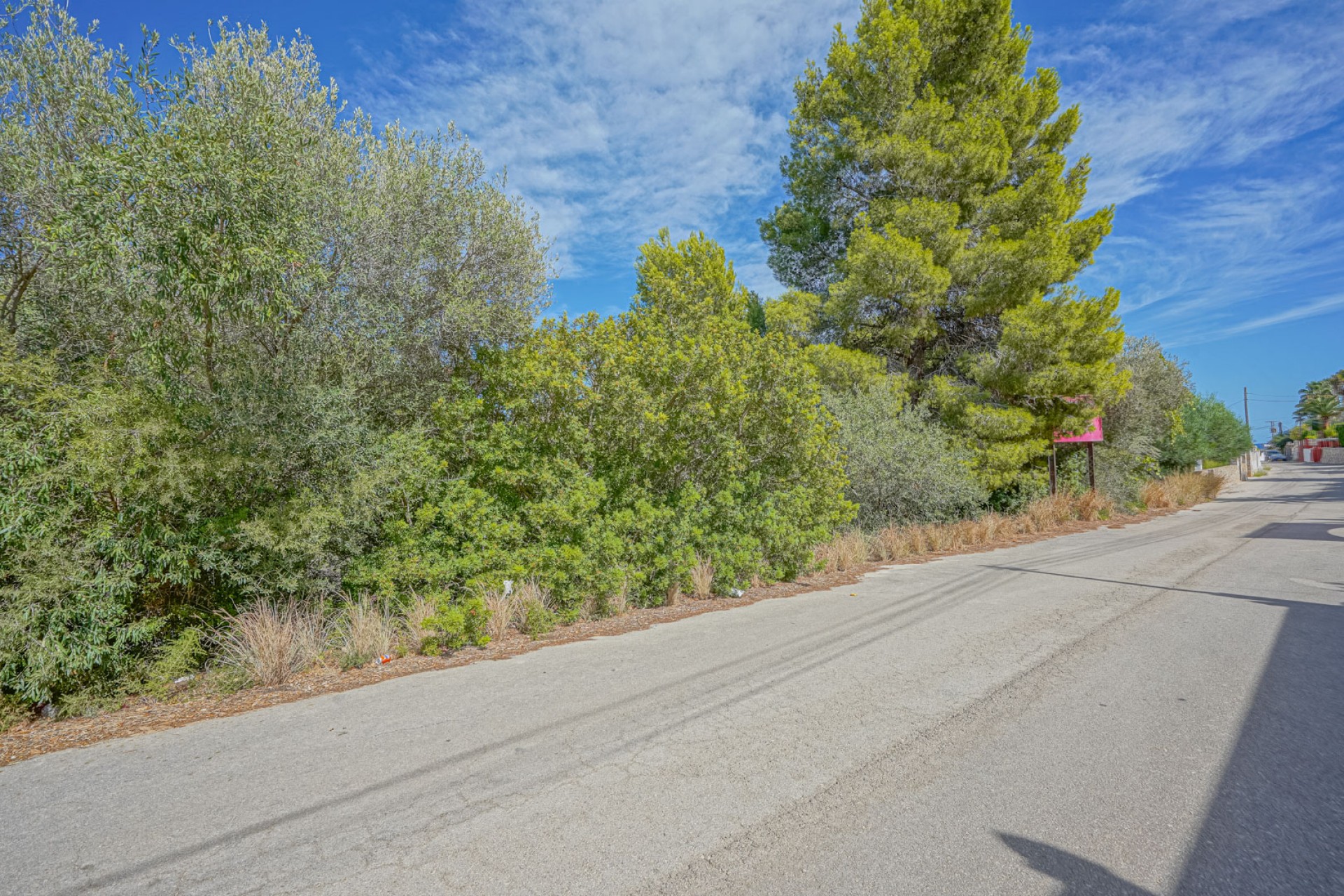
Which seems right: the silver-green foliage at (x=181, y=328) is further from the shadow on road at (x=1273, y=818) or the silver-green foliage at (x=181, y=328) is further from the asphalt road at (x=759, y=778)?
the shadow on road at (x=1273, y=818)

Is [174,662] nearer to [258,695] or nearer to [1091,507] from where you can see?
[258,695]

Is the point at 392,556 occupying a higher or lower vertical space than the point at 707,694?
higher

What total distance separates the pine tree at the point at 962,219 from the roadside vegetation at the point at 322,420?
344 cm

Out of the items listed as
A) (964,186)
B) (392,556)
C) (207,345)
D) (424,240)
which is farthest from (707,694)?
(964,186)

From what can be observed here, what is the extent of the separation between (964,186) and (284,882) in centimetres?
1898

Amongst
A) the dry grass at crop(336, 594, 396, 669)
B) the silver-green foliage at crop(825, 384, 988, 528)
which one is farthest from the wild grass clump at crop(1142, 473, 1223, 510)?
the dry grass at crop(336, 594, 396, 669)

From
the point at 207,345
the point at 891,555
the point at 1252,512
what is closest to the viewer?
the point at 207,345

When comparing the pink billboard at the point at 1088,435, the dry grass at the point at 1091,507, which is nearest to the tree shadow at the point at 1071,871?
the pink billboard at the point at 1088,435

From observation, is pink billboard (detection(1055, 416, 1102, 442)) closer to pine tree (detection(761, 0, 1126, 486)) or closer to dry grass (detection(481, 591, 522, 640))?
pine tree (detection(761, 0, 1126, 486))

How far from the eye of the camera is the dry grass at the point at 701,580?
337 inches

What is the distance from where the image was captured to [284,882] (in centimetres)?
254

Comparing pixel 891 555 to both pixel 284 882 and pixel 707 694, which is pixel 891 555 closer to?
pixel 707 694

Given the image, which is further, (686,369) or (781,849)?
(686,369)

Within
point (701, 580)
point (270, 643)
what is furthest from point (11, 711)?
point (701, 580)
